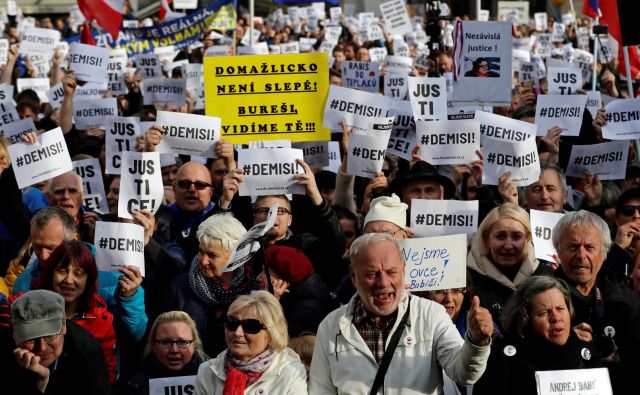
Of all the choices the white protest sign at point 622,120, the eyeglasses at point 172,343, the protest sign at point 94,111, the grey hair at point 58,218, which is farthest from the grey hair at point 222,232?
the protest sign at point 94,111

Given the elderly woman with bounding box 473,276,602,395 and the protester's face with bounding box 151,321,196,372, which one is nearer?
the elderly woman with bounding box 473,276,602,395

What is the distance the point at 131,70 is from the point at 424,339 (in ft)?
39.1

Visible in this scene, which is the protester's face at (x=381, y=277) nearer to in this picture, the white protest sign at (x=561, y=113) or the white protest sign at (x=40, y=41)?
the white protest sign at (x=561, y=113)

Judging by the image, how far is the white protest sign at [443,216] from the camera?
7.35 metres

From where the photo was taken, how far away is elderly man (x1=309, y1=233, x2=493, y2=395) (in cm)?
521

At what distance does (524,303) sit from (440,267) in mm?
616

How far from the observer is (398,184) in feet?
26.7

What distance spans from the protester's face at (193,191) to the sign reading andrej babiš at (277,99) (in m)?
0.97

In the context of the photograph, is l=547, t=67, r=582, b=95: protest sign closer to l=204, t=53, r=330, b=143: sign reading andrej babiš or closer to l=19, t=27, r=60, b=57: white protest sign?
l=204, t=53, r=330, b=143: sign reading andrej babiš

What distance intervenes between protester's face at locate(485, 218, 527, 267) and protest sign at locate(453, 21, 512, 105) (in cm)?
340

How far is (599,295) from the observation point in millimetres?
6395

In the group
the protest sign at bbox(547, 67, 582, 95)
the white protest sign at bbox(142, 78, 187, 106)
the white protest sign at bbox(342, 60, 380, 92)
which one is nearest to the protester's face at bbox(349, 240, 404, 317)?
the protest sign at bbox(547, 67, 582, 95)

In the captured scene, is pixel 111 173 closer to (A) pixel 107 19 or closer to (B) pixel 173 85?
(B) pixel 173 85

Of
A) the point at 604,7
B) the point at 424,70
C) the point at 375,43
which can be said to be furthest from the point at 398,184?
the point at 375,43
